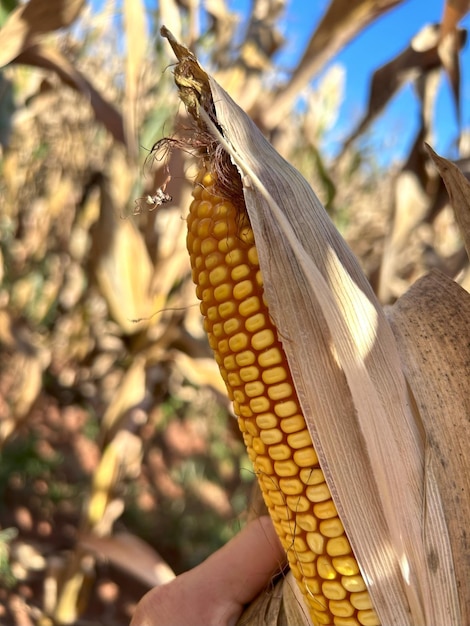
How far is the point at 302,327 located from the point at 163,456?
2.12 m

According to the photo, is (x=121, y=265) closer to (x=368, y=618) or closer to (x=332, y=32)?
(x=332, y=32)

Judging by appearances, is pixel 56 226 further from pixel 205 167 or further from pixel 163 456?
pixel 205 167

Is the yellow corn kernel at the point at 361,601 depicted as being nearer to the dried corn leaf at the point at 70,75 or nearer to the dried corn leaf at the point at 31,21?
the dried corn leaf at the point at 31,21

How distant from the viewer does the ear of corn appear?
1.70 feet

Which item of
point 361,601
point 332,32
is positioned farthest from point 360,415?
point 332,32

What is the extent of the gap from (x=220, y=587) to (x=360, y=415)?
35cm

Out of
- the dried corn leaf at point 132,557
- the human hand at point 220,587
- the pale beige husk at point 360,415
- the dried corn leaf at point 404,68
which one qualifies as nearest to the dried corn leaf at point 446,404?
the pale beige husk at point 360,415

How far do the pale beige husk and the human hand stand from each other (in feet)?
0.72

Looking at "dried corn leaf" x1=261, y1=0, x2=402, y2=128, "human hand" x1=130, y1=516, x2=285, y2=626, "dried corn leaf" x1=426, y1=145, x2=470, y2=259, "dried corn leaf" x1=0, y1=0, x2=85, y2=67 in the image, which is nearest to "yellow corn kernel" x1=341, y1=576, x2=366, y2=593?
"human hand" x1=130, y1=516, x2=285, y2=626

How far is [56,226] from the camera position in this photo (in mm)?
2873

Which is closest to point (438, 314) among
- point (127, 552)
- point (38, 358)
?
point (127, 552)

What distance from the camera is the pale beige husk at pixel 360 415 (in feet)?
1.63

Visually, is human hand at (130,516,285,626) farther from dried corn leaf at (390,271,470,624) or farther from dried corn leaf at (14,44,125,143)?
dried corn leaf at (14,44,125,143)

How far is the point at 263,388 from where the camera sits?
0.52m
